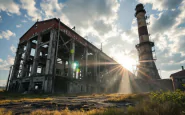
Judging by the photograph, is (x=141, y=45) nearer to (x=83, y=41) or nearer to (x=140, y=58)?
(x=140, y=58)

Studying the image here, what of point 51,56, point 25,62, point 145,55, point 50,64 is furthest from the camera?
point 145,55

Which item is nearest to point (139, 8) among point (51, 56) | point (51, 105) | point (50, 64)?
point (51, 56)

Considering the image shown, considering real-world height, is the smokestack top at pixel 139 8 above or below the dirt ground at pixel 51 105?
above

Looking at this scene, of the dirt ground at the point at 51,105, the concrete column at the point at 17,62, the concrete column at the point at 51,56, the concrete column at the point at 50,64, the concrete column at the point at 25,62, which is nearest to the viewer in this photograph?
the dirt ground at the point at 51,105

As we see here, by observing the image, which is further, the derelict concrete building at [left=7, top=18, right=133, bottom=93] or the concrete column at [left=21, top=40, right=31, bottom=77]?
the concrete column at [left=21, top=40, right=31, bottom=77]

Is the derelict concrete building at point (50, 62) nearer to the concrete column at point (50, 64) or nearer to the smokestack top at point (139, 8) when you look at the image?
the concrete column at point (50, 64)

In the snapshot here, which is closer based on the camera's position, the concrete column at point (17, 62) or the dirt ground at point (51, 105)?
the dirt ground at point (51, 105)

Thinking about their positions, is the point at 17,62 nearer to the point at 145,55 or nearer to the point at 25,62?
the point at 25,62

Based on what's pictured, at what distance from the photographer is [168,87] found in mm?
28531

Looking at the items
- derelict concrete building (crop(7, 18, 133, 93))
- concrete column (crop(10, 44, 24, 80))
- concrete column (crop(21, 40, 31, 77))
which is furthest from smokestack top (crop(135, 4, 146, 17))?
concrete column (crop(10, 44, 24, 80))

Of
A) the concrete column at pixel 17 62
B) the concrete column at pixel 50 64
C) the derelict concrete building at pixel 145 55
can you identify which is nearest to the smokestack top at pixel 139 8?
the derelict concrete building at pixel 145 55

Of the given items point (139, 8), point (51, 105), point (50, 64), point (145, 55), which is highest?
point (139, 8)

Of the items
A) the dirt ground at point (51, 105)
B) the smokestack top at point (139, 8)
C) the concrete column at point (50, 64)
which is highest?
the smokestack top at point (139, 8)

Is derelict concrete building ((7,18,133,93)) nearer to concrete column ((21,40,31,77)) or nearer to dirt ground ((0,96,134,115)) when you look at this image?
concrete column ((21,40,31,77))
